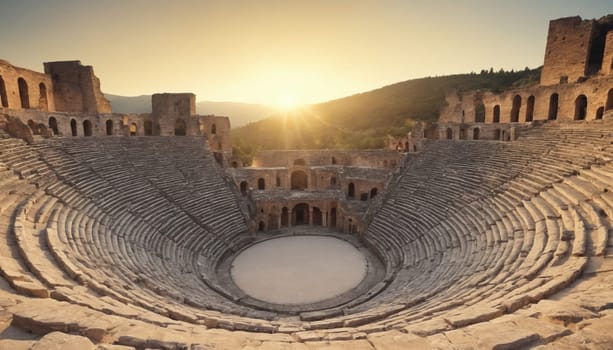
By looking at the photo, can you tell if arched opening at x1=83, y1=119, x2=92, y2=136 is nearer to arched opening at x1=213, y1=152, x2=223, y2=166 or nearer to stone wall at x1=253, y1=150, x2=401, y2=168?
arched opening at x1=213, y1=152, x2=223, y2=166

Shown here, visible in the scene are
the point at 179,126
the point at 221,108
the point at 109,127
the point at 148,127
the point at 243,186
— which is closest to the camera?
the point at 109,127

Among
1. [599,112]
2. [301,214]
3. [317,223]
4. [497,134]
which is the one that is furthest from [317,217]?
[599,112]

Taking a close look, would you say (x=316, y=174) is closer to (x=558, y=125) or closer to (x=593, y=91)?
(x=558, y=125)

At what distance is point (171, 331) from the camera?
178 inches

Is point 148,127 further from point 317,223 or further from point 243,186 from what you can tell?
point 317,223

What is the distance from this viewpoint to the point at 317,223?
73.0ft

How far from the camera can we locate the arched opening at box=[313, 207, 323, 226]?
72.7 ft

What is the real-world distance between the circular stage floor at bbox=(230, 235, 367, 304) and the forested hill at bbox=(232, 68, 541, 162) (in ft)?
91.3

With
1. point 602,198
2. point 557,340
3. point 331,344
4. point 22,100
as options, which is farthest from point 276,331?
point 22,100

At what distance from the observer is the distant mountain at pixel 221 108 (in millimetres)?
127688

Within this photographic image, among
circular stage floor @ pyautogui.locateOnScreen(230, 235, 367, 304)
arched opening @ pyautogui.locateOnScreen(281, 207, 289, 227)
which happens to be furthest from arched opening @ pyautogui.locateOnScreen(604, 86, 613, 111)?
arched opening @ pyautogui.locateOnScreen(281, 207, 289, 227)

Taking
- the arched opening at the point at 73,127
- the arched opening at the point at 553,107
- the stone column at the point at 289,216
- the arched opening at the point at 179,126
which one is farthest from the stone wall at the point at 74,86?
the arched opening at the point at 553,107

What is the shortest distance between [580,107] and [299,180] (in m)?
20.0

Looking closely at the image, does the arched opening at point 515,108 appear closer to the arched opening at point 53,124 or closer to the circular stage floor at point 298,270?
the circular stage floor at point 298,270
